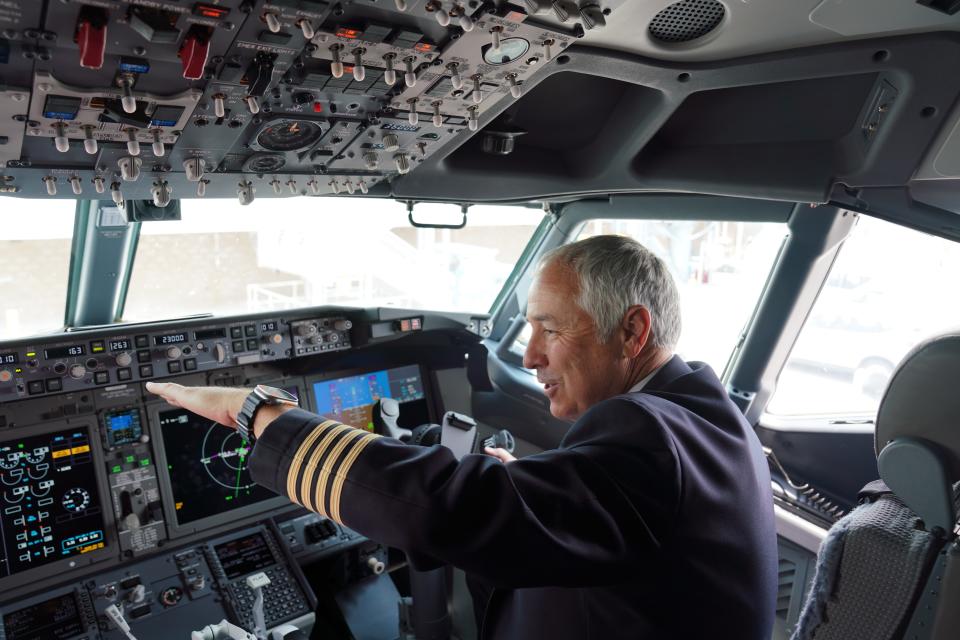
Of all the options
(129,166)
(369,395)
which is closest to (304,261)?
(369,395)

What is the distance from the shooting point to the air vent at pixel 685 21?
65.4 inches

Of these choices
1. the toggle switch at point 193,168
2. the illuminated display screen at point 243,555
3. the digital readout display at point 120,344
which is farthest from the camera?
the illuminated display screen at point 243,555

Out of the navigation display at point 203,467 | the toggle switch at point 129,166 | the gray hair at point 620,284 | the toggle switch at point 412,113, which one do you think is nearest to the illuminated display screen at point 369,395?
the navigation display at point 203,467

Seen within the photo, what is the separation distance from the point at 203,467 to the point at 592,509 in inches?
88.7

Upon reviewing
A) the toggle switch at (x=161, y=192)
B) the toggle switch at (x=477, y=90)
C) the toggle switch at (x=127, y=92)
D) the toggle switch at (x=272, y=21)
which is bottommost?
the toggle switch at (x=161, y=192)

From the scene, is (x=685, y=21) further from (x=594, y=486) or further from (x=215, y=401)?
(x=215, y=401)

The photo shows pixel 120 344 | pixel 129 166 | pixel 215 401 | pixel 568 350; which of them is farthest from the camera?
pixel 120 344

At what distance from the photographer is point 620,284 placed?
4.55 feet

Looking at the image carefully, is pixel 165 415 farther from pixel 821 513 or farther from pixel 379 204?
pixel 821 513

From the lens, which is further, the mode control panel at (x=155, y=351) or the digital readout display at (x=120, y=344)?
the digital readout display at (x=120, y=344)

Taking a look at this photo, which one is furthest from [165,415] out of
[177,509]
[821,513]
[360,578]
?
[821,513]

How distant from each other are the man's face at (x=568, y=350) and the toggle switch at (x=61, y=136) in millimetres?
1116

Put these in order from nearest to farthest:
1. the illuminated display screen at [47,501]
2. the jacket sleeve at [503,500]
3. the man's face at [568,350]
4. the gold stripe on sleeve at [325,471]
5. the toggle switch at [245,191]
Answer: the jacket sleeve at [503,500] → the gold stripe on sleeve at [325,471] → the man's face at [568,350] → the toggle switch at [245,191] → the illuminated display screen at [47,501]

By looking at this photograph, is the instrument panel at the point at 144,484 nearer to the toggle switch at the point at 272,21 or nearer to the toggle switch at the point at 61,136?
the toggle switch at the point at 61,136
